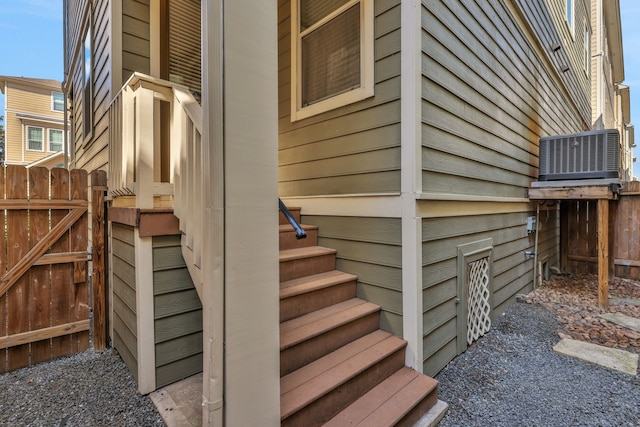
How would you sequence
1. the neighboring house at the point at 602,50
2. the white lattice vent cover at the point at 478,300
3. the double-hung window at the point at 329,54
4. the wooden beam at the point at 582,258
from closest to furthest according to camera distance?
1. the double-hung window at the point at 329,54
2. the white lattice vent cover at the point at 478,300
3. the wooden beam at the point at 582,258
4. the neighboring house at the point at 602,50

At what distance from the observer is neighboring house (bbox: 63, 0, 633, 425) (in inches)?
54.2

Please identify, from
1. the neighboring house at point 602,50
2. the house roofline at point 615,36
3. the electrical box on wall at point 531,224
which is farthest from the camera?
the house roofline at point 615,36

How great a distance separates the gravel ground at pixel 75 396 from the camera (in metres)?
1.90

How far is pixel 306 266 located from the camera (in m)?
2.63

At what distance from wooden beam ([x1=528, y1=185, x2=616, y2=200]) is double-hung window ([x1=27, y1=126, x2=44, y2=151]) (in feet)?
59.6

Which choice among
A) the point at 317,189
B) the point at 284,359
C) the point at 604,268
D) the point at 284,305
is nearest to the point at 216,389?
the point at 284,359

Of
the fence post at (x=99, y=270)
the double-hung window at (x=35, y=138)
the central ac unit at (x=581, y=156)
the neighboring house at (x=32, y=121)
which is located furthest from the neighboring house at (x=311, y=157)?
the double-hung window at (x=35, y=138)

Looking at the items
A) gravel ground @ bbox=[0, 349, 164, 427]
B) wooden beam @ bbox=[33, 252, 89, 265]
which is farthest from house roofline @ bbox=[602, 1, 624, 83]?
gravel ground @ bbox=[0, 349, 164, 427]

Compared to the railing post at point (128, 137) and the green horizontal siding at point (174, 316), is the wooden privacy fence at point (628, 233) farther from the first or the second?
the railing post at point (128, 137)

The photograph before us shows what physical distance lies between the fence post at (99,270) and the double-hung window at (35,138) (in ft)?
49.9

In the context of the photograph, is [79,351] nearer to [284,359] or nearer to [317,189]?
[284,359]

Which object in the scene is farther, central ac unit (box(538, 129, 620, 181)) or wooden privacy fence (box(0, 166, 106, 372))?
central ac unit (box(538, 129, 620, 181))

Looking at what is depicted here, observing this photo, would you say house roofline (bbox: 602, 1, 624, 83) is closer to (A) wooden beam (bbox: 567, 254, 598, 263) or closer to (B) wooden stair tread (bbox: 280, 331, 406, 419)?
(A) wooden beam (bbox: 567, 254, 598, 263)

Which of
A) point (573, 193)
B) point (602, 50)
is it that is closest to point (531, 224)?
point (573, 193)
